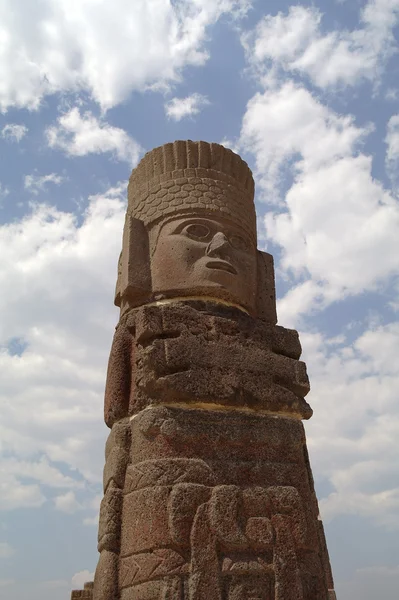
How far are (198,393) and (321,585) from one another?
1808 millimetres

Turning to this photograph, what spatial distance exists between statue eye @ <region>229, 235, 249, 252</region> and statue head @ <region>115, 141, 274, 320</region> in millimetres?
12

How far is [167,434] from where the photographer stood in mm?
4488

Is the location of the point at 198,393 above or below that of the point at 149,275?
below

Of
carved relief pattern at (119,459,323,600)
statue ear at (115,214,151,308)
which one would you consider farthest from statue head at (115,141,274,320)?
carved relief pattern at (119,459,323,600)

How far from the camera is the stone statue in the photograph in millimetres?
4066

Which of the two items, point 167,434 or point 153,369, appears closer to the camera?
point 167,434

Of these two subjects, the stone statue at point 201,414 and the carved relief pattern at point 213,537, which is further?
the stone statue at point 201,414

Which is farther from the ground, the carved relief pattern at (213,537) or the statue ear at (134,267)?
the statue ear at (134,267)

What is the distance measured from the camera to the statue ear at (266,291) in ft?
20.2

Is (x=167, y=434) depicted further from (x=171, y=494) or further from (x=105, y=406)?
(x=105, y=406)

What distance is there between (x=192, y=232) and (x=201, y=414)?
7.01 ft

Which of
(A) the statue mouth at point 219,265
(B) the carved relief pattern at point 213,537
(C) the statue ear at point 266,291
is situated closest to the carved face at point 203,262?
(A) the statue mouth at point 219,265

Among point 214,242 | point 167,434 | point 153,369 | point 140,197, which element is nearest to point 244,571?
point 167,434

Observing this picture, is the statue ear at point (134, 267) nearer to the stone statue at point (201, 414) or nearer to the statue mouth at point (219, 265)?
the stone statue at point (201, 414)
